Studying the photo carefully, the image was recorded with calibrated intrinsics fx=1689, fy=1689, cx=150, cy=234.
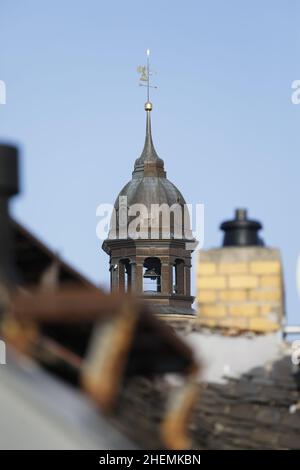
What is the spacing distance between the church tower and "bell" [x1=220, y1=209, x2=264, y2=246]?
48541 millimetres

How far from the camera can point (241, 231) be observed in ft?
52.2

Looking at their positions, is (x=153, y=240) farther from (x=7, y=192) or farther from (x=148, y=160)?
(x=7, y=192)

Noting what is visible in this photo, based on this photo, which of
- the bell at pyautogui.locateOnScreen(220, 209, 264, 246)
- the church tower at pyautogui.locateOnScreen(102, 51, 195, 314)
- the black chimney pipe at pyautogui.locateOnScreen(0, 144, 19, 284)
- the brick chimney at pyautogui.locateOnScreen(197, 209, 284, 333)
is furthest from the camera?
the church tower at pyautogui.locateOnScreen(102, 51, 195, 314)

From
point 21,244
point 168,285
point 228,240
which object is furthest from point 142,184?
point 21,244

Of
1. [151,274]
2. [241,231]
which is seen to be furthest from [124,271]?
[241,231]

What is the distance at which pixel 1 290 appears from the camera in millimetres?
6895

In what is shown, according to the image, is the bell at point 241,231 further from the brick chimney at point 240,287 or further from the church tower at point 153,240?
the church tower at point 153,240

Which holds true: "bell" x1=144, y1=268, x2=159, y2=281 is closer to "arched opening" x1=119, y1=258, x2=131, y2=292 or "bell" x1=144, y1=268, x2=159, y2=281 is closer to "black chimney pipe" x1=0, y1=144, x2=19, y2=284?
"arched opening" x1=119, y1=258, x2=131, y2=292

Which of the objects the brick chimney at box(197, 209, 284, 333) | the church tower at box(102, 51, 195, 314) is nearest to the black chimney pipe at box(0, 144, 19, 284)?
the brick chimney at box(197, 209, 284, 333)

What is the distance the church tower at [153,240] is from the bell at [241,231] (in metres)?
48.5

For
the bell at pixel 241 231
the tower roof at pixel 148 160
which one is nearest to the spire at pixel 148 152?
the tower roof at pixel 148 160

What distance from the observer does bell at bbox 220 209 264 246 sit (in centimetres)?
1593

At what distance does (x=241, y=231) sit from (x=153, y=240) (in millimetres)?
50584
